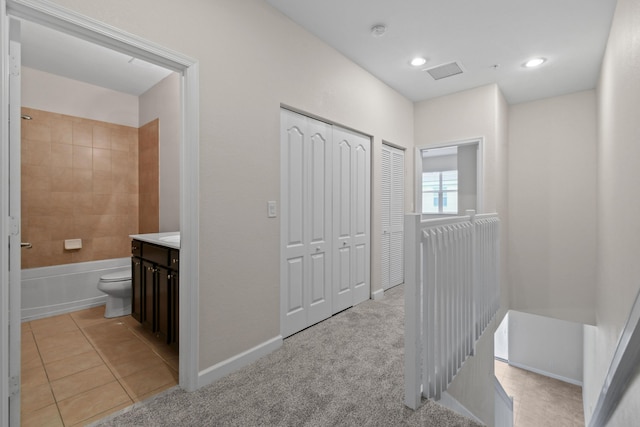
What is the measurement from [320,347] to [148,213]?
9.23 ft

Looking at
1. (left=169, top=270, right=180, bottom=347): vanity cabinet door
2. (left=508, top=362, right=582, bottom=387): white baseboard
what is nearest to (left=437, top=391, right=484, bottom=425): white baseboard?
(left=169, top=270, right=180, bottom=347): vanity cabinet door

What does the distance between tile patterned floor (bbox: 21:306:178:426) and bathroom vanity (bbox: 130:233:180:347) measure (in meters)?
0.18

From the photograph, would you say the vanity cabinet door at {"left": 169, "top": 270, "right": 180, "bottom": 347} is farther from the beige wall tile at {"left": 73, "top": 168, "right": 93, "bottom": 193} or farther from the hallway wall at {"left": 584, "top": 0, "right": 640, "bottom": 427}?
the hallway wall at {"left": 584, "top": 0, "right": 640, "bottom": 427}

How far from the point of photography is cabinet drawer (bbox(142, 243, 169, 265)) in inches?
88.0

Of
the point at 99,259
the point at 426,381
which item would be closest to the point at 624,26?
the point at 426,381

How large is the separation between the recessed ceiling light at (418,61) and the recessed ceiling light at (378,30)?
659 millimetres

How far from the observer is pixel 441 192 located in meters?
7.64

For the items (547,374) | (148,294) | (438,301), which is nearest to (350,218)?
(438,301)

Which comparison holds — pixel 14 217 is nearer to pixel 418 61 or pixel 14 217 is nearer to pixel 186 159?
pixel 186 159

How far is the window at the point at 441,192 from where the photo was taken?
744 cm

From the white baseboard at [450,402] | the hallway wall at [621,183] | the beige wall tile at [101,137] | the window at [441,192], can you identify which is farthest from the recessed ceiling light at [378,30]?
the window at [441,192]

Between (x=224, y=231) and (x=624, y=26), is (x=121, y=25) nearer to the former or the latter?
(x=224, y=231)

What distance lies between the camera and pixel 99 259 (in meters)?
3.70

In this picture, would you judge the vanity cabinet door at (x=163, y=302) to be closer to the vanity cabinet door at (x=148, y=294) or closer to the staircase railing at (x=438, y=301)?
the vanity cabinet door at (x=148, y=294)
